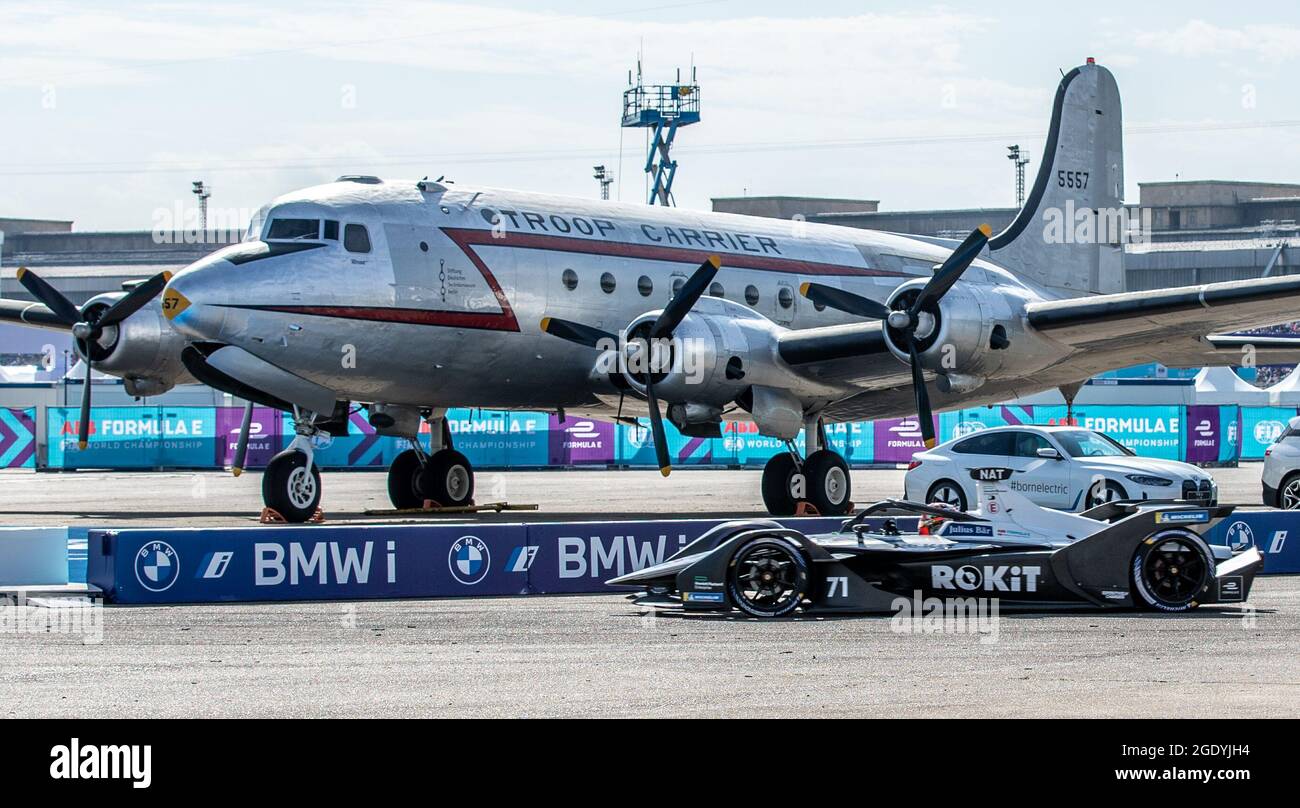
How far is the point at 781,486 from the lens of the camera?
25.6 m

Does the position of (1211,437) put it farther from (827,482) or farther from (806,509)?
(806,509)

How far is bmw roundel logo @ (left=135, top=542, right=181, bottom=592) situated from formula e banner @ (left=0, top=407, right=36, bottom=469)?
35478 millimetres

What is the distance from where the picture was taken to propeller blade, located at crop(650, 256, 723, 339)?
77.3 feet

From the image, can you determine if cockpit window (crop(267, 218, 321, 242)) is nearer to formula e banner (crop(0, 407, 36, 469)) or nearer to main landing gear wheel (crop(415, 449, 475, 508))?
main landing gear wheel (crop(415, 449, 475, 508))

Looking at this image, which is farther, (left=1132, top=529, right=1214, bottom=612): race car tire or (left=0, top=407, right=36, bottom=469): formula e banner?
(left=0, top=407, right=36, bottom=469): formula e banner

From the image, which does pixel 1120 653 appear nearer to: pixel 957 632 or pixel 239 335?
pixel 957 632

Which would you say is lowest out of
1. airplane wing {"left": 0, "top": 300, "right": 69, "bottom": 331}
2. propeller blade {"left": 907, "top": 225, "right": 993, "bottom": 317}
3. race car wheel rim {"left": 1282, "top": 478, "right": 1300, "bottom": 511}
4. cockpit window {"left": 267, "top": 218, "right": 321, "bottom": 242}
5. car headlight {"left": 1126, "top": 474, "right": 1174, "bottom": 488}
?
race car wheel rim {"left": 1282, "top": 478, "right": 1300, "bottom": 511}

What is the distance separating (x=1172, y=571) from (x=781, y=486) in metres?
11.7

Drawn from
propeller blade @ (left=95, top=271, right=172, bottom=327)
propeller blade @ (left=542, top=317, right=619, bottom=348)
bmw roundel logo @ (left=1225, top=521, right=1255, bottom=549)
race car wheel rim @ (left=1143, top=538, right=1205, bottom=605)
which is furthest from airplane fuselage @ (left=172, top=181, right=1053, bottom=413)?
race car wheel rim @ (left=1143, top=538, right=1205, bottom=605)

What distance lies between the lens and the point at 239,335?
21969 mm

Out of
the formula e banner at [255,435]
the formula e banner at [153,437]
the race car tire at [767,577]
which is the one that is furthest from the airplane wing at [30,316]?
the race car tire at [767,577]

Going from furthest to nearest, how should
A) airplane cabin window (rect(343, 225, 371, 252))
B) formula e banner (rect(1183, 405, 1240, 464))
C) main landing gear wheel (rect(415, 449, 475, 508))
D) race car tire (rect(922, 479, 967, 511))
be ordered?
formula e banner (rect(1183, 405, 1240, 464)), main landing gear wheel (rect(415, 449, 475, 508)), race car tire (rect(922, 479, 967, 511)), airplane cabin window (rect(343, 225, 371, 252))
